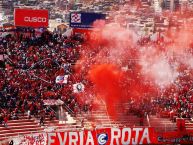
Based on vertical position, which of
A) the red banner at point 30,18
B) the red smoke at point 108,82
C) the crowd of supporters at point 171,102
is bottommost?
the crowd of supporters at point 171,102

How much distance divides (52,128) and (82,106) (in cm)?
348

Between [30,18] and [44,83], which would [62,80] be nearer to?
[44,83]

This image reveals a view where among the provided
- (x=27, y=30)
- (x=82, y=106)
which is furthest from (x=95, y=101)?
(x=27, y=30)

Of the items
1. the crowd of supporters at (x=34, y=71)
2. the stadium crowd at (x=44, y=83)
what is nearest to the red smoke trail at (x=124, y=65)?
the stadium crowd at (x=44, y=83)

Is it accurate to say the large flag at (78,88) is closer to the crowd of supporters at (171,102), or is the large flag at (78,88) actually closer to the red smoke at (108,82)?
the red smoke at (108,82)

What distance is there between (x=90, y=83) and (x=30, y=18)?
33.8 feet

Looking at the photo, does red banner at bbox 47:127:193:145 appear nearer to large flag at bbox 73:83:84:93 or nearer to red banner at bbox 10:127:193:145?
red banner at bbox 10:127:193:145

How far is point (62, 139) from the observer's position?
25.5 meters

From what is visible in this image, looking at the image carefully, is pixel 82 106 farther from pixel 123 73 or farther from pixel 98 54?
pixel 98 54

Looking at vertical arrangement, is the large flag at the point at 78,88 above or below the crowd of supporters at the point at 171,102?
above

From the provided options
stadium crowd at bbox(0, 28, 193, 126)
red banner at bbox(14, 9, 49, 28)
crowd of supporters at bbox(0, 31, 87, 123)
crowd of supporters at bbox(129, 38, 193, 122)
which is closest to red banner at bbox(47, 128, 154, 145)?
stadium crowd at bbox(0, 28, 193, 126)

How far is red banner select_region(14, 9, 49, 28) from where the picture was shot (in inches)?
1639

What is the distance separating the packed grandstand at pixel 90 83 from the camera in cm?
3061

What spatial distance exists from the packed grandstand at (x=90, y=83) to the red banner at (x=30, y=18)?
0.55m
